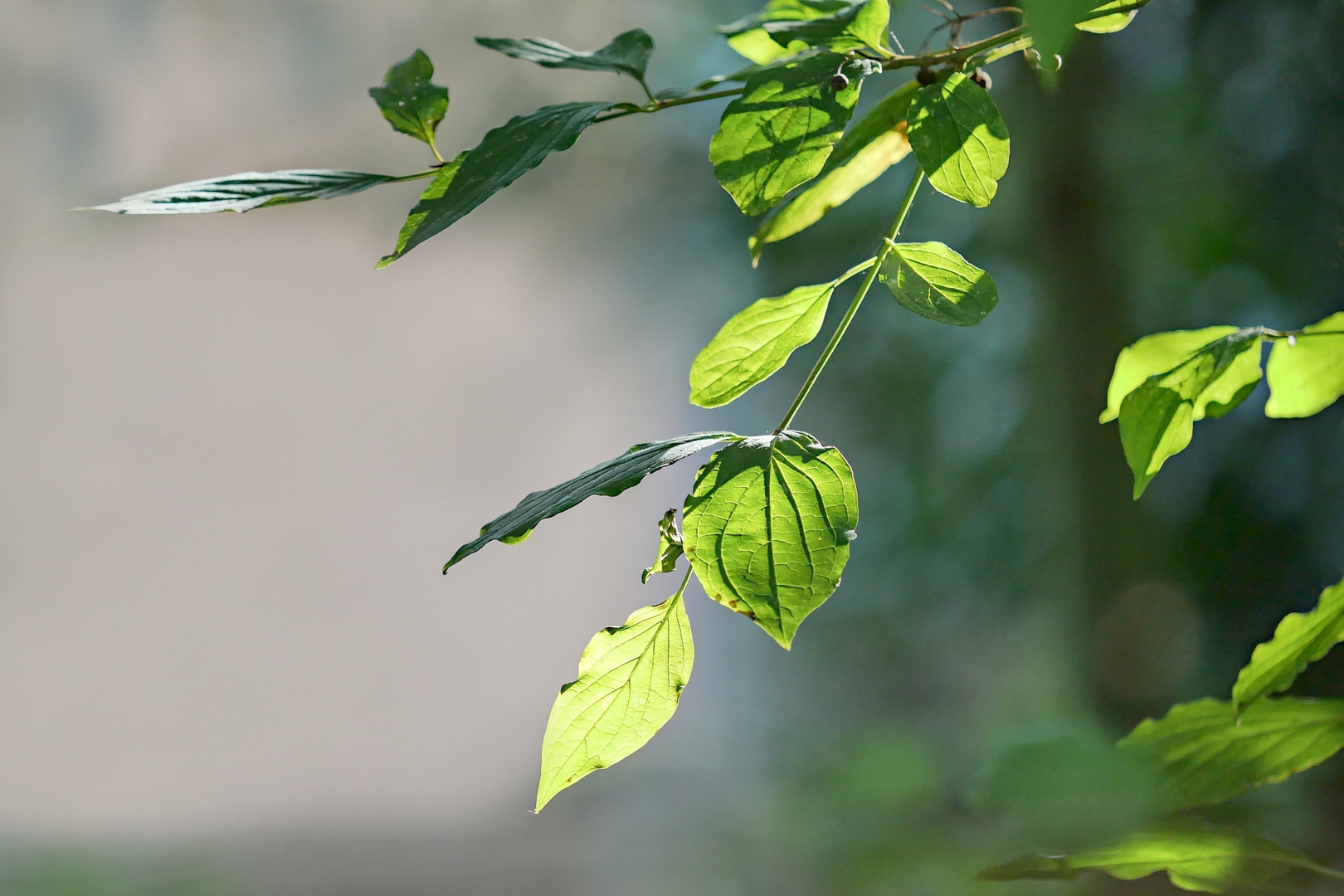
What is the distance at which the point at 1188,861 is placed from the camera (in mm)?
193

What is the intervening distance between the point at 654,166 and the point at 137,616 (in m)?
1.19

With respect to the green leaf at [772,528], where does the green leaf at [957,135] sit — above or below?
above

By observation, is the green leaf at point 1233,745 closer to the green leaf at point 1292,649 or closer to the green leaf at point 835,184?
the green leaf at point 1292,649

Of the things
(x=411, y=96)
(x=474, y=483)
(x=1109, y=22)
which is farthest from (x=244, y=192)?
(x=474, y=483)

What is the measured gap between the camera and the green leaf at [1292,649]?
17cm

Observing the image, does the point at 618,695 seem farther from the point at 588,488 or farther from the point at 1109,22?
the point at 1109,22

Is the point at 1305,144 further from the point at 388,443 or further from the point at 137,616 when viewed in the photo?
the point at 137,616

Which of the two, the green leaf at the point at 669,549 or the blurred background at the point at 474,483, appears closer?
the green leaf at the point at 669,549

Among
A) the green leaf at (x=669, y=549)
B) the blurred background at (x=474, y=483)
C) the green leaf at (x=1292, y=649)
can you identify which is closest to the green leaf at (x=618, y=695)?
the green leaf at (x=669, y=549)

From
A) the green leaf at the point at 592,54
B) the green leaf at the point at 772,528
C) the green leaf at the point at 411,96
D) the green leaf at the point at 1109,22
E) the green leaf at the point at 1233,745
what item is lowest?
the green leaf at the point at 1233,745

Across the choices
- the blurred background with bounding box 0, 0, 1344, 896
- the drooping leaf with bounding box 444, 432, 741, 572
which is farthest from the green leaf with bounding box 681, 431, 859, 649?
the blurred background with bounding box 0, 0, 1344, 896

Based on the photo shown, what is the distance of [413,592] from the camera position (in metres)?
1.51

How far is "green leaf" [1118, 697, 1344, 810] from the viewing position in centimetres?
19

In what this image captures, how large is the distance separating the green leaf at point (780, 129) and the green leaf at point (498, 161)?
0.08 ft
